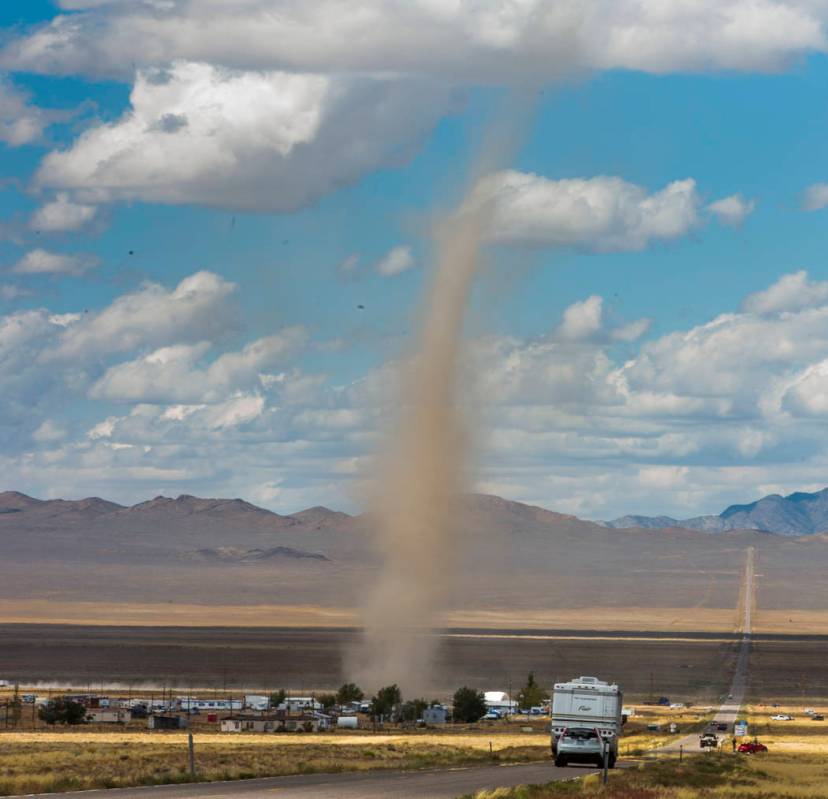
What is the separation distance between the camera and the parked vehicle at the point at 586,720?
5625cm

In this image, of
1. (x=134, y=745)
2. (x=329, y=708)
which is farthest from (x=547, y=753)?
(x=329, y=708)

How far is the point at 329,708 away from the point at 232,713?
11.8 metres

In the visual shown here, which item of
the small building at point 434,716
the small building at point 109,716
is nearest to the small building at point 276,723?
the small building at point 434,716

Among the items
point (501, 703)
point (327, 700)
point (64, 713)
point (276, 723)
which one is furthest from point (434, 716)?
point (64, 713)

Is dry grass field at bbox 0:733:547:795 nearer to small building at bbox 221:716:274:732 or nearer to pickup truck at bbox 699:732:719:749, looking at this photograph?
pickup truck at bbox 699:732:719:749

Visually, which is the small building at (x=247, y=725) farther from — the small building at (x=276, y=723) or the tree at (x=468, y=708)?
the tree at (x=468, y=708)

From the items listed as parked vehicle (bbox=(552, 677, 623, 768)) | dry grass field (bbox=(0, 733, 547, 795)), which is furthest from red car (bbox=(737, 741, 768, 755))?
parked vehicle (bbox=(552, 677, 623, 768))

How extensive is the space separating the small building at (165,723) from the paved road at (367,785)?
126 feet

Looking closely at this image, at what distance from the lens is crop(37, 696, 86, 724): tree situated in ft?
313

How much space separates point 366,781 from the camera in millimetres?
49250

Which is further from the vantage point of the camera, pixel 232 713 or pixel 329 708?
pixel 329 708

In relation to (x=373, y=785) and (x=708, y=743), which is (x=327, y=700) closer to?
(x=708, y=743)

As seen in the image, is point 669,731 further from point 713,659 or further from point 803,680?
point 713,659

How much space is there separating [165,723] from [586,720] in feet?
137
